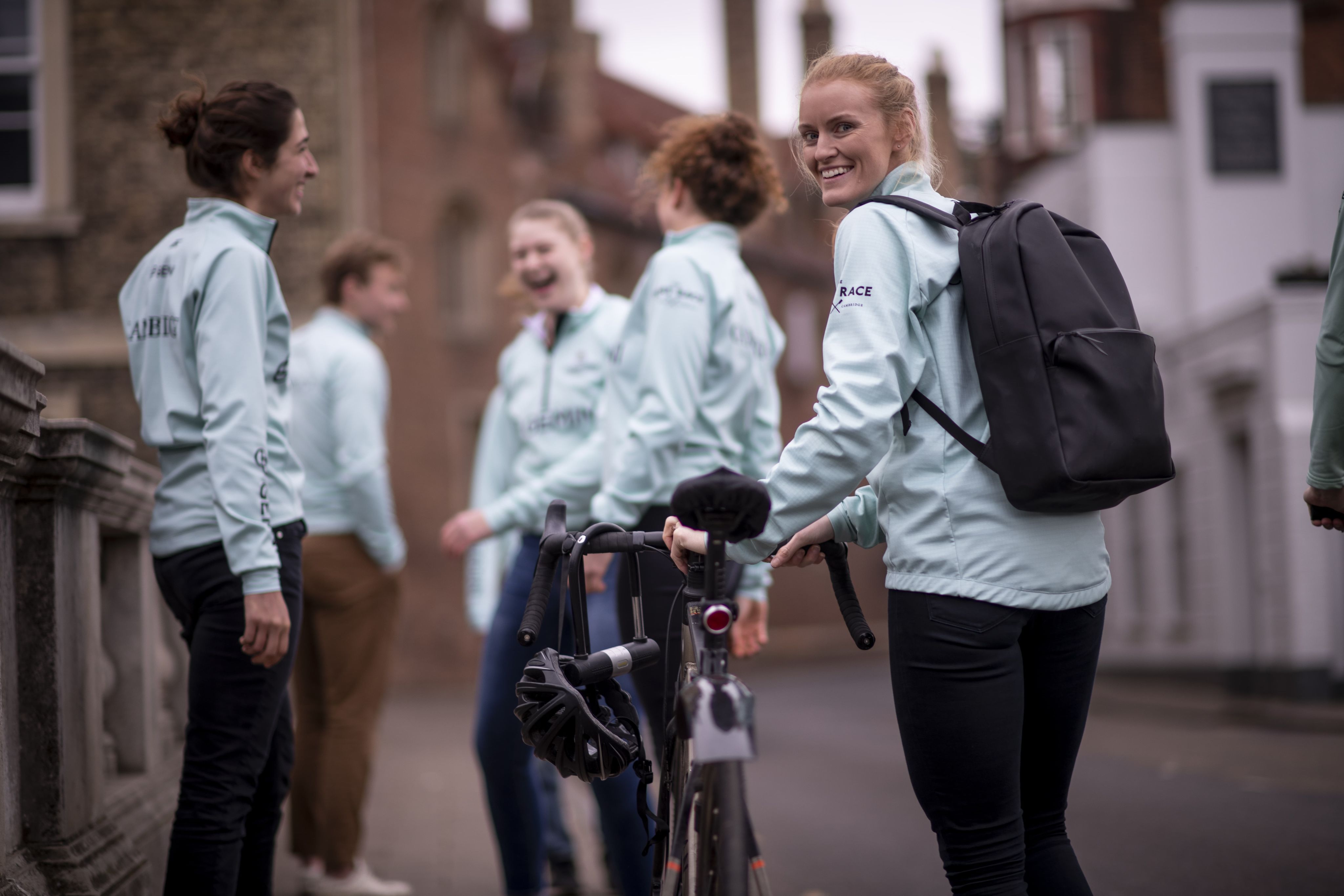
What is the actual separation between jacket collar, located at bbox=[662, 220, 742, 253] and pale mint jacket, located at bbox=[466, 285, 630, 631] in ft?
1.00

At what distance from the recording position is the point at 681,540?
2.69 metres

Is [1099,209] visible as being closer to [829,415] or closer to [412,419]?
[412,419]

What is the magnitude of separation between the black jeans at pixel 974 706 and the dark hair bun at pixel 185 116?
2276mm

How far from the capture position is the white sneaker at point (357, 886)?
5.26 m

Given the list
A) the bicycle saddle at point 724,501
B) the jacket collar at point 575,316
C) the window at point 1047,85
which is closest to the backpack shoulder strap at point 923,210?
the bicycle saddle at point 724,501

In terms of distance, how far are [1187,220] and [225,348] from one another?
82.2 feet

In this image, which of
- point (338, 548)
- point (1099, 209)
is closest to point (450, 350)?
point (1099, 209)

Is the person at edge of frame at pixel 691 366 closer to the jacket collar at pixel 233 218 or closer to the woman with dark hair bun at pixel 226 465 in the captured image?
the woman with dark hair bun at pixel 226 465

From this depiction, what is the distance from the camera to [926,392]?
2688 mm

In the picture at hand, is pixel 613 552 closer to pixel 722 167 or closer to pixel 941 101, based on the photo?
pixel 722 167

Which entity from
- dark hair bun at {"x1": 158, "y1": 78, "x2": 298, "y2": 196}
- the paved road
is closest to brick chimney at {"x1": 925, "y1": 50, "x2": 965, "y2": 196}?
the paved road

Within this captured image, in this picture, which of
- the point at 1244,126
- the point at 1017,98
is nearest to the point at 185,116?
the point at 1244,126

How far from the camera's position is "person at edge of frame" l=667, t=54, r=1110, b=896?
101 inches

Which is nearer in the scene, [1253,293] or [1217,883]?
[1217,883]
